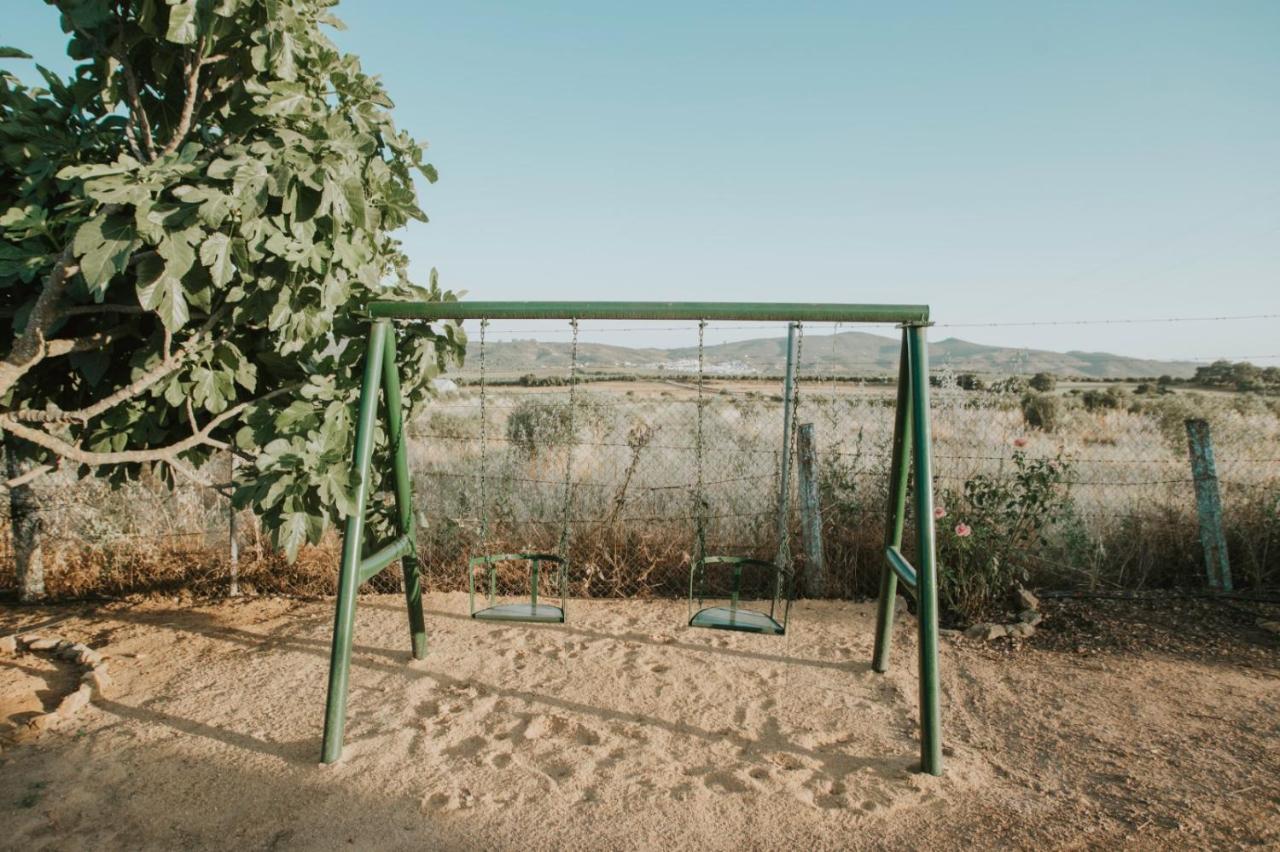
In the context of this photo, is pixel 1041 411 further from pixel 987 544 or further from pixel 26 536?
pixel 26 536

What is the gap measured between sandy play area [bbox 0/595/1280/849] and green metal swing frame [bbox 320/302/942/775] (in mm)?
253

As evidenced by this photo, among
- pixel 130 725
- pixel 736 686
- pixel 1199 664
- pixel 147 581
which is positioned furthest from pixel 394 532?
pixel 1199 664

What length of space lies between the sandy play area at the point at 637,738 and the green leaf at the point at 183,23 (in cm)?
272

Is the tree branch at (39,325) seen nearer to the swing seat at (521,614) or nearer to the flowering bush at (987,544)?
the swing seat at (521,614)

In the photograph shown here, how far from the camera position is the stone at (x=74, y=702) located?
132 inches

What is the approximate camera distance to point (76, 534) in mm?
5430

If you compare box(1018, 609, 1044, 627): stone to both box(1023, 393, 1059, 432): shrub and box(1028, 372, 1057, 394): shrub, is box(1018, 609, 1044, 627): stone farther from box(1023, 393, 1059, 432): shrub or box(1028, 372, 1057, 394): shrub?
box(1028, 372, 1057, 394): shrub

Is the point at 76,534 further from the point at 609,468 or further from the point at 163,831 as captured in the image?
the point at 609,468

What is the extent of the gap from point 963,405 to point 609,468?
5.64 metres

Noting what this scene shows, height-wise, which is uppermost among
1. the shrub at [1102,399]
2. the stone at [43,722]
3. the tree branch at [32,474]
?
the shrub at [1102,399]

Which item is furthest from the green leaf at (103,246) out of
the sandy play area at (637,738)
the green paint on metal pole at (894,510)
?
the green paint on metal pole at (894,510)

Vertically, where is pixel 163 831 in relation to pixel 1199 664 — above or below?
below

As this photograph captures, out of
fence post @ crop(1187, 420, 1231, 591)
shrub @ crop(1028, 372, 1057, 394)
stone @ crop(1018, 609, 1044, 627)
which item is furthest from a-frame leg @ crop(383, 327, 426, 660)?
shrub @ crop(1028, 372, 1057, 394)

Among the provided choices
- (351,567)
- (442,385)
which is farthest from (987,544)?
(351,567)
